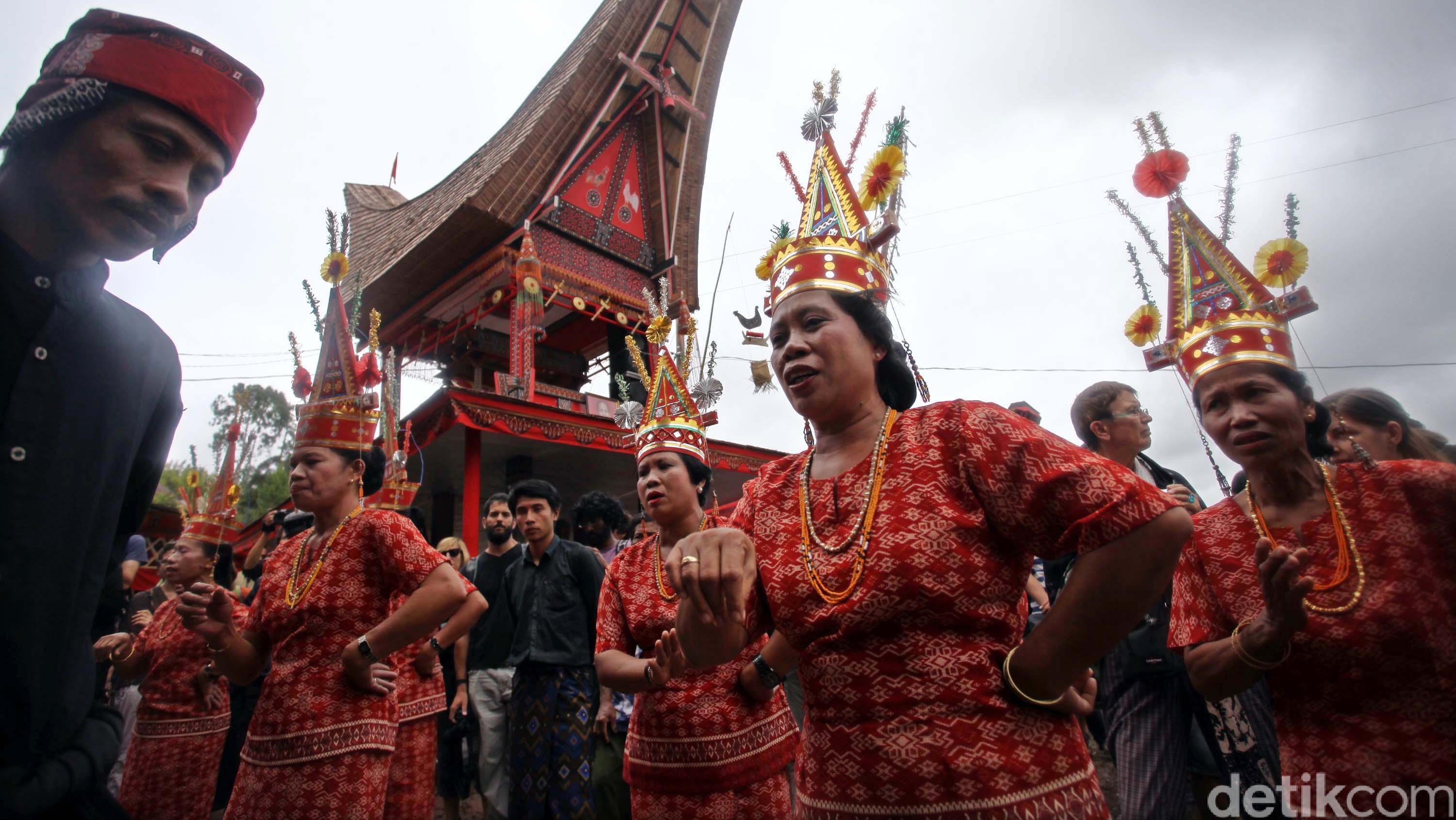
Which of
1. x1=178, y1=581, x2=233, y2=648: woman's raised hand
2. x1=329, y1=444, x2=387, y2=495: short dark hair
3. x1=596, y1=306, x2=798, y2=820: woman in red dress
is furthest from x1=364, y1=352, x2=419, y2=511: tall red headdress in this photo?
x1=596, y1=306, x2=798, y2=820: woman in red dress

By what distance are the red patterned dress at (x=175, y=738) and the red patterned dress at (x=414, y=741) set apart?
31.8 inches

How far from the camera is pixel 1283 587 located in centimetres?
155

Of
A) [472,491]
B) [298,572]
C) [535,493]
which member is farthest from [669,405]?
[472,491]

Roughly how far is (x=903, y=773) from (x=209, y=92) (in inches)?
61.9

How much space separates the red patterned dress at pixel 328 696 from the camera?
226 cm

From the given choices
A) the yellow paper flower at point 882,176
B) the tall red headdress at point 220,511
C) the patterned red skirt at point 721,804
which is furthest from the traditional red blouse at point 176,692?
the yellow paper flower at point 882,176

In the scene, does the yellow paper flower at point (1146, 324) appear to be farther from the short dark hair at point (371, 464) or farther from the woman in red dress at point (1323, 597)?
the short dark hair at point (371, 464)

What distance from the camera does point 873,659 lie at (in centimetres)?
123

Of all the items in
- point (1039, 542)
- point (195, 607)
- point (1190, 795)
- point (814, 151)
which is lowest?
point (1190, 795)

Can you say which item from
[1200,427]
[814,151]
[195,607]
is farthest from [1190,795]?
[195,607]

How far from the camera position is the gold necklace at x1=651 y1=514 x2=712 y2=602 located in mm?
2580

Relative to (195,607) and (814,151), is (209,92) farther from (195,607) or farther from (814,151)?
(195,607)

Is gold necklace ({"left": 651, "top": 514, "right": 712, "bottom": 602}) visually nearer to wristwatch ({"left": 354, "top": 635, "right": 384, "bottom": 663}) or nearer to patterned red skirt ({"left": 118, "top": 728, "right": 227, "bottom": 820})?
wristwatch ({"left": 354, "top": 635, "right": 384, "bottom": 663})

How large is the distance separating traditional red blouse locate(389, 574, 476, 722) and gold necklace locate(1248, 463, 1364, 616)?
3282mm
